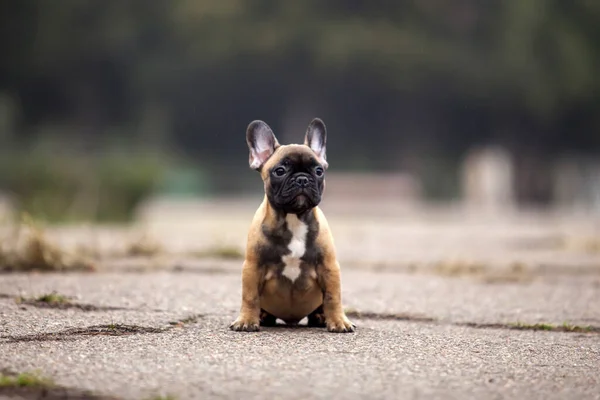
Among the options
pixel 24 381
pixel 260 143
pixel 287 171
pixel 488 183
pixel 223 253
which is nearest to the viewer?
pixel 24 381

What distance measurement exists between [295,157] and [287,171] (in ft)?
0.35

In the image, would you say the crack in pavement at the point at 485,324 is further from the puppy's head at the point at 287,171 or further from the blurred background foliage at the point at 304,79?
the blurred background foliage at the point at 304,79

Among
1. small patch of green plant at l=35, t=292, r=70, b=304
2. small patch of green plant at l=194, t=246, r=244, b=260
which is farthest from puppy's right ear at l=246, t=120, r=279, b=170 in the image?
small patch of green plant at l=194, t=246, r=244, b=260

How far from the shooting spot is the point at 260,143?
20.3 ft

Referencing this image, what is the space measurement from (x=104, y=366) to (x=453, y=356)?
1.83 metres

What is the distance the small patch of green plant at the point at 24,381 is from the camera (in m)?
4.26

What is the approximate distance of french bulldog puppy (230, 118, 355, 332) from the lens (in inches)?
229

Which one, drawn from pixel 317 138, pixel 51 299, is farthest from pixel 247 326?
pixel 51 299

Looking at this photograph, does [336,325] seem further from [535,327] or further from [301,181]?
[535,327]

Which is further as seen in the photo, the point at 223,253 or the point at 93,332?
the point at 223,253

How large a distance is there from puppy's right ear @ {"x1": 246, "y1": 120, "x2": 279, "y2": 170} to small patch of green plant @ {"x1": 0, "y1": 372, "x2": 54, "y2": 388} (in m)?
2.22

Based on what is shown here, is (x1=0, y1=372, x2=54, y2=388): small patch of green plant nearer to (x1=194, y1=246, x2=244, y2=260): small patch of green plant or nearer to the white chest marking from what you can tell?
the white chest marking

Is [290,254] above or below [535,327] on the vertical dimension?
above

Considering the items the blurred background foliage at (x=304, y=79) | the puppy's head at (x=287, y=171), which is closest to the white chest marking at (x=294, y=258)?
the puppy's head at (x=287, y=171)
